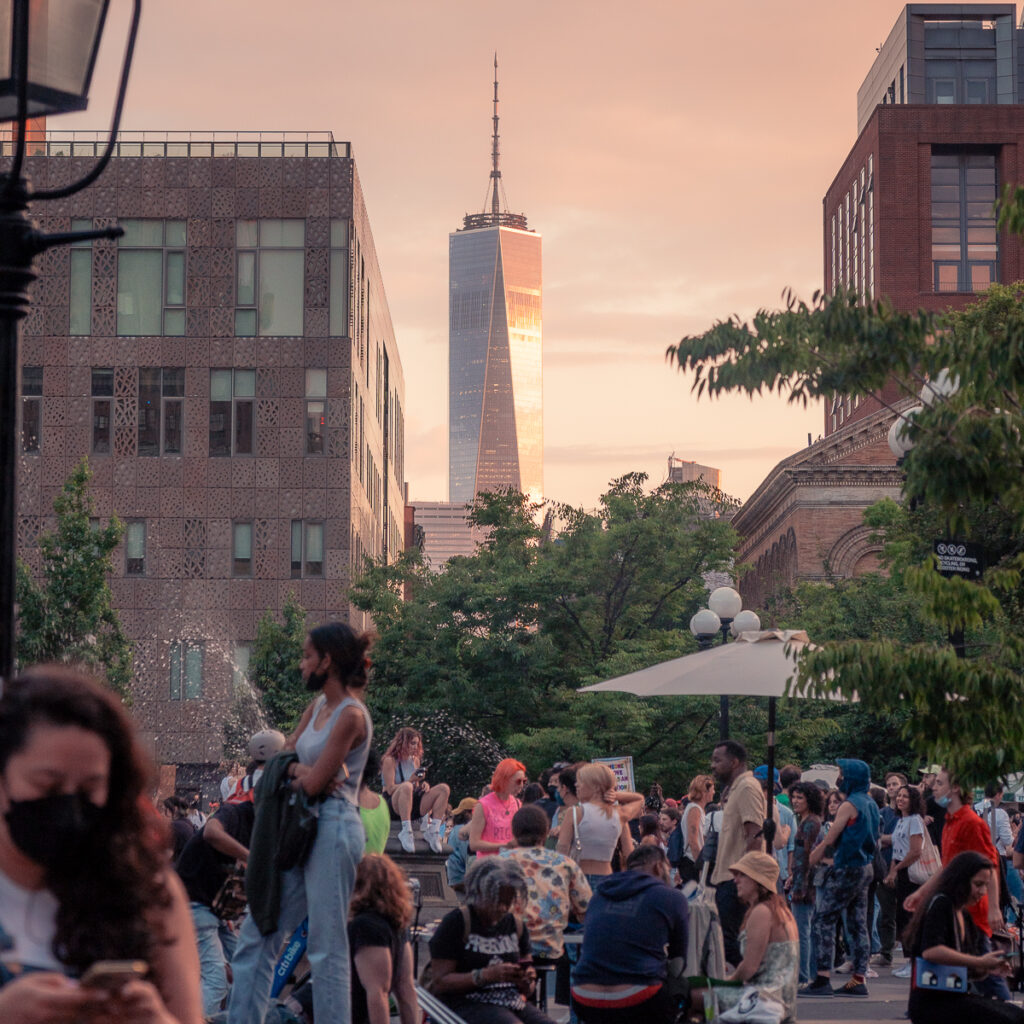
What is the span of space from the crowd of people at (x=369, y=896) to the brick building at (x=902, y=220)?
47.6 m

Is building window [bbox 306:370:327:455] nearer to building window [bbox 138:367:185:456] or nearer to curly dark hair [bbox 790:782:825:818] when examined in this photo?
building window [bbox 138:367:185:456]

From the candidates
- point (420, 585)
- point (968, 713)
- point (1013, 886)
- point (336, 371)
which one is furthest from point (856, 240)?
point (968, 713)

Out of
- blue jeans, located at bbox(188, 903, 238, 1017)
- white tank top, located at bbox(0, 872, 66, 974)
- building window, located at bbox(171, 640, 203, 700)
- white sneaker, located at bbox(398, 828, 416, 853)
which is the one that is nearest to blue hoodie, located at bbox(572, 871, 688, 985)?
blue jeans, located at bbox(188, 903, 238, 1017)

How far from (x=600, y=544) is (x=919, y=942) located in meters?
29.7

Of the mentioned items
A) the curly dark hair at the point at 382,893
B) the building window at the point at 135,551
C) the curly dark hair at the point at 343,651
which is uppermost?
the building window at the point at 135,551

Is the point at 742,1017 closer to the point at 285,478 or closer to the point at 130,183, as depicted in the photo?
the point at 285,478

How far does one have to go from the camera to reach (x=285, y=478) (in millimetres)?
52125

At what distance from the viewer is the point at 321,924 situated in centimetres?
608

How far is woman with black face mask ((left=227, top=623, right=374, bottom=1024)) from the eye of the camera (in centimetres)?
609

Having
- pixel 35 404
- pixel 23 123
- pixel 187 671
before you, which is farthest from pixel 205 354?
pixel 23 123

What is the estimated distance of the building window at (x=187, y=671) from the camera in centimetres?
5028

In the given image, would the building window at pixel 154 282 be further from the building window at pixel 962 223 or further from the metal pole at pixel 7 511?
the metal pole at pixel 7 511

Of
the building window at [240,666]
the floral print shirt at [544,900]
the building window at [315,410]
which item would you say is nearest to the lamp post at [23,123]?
the floral print shirt at [544,900]

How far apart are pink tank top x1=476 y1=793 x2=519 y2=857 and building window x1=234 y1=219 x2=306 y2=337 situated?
41383mm
